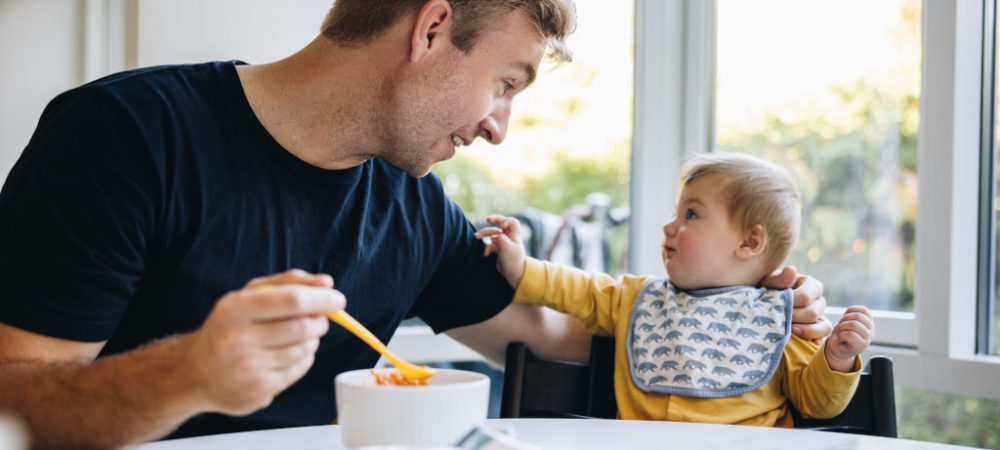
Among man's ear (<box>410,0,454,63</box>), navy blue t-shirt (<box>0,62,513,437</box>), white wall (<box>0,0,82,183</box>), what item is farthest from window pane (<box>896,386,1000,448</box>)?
white wall (<box>0,0,82,183</box>)

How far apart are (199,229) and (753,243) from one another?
33.4 inches

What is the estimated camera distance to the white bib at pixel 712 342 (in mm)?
1358

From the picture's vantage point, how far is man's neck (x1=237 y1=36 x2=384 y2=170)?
50.9 inches

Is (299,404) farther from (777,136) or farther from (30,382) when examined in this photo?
(777,136)

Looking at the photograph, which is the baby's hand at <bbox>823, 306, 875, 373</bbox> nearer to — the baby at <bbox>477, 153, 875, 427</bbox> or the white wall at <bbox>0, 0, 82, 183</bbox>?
the baby at <bbox>477, 153, 875, 427</bbox>

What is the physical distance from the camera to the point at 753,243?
57.7 inches

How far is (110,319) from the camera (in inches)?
41.9

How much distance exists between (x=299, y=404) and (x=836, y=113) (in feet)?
4.77

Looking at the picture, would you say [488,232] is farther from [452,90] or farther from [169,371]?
[169,371]

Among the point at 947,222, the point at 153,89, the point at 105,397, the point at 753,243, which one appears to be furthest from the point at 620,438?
the point at 947,222

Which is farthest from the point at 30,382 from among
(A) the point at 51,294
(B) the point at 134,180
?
(B) the point at 134,180

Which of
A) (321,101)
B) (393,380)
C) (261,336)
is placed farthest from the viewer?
(321,101)

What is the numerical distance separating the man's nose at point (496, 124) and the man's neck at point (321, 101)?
0.17 metres

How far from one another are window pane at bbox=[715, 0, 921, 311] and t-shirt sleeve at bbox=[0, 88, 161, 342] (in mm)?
1424
